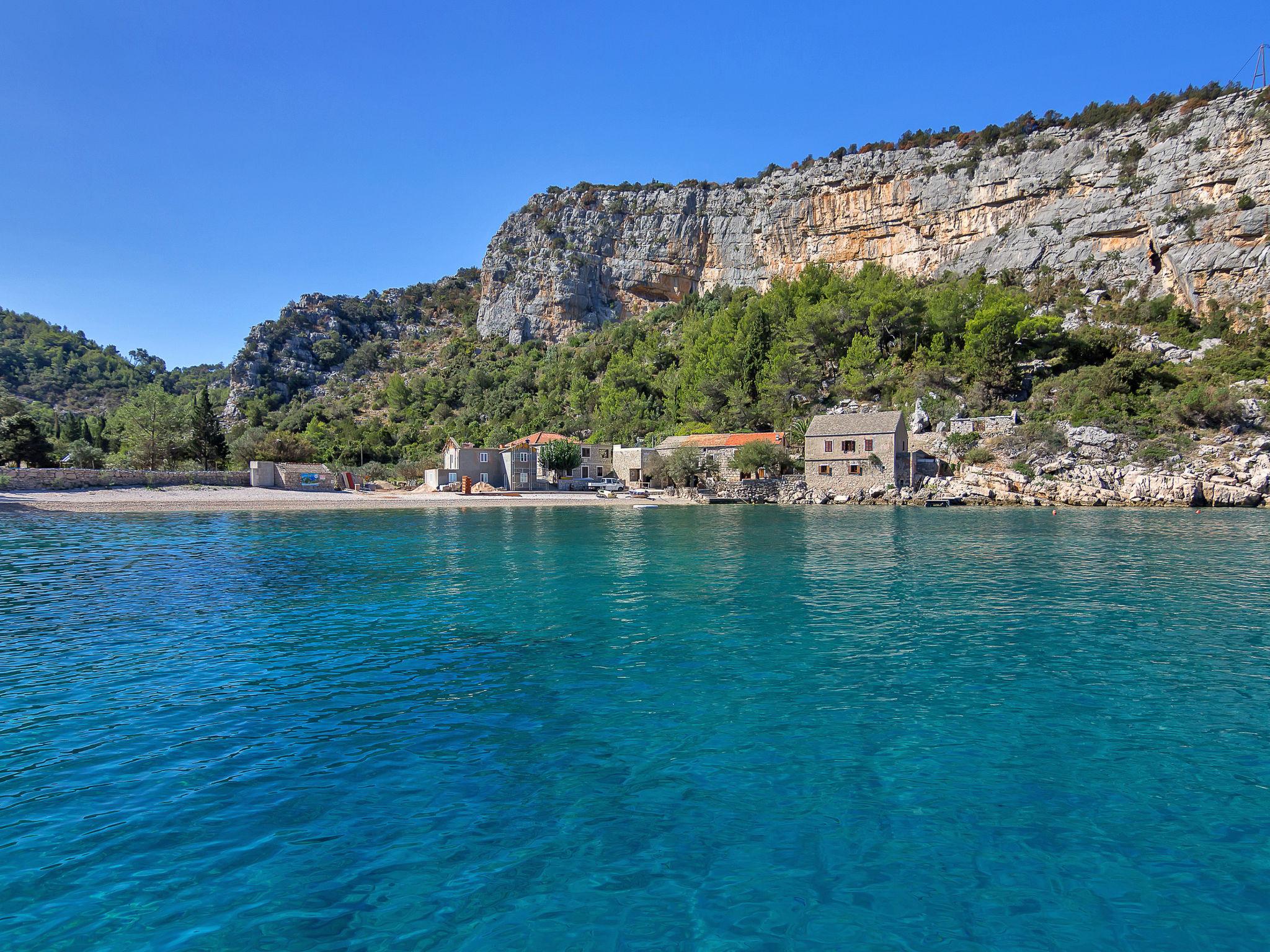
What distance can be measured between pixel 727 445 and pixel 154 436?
53.6 meters

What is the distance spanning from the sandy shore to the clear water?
30.2 meters

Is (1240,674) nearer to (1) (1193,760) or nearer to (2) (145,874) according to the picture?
(1) (1193,760)

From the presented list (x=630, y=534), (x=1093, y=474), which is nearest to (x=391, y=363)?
(x=630, y=534)

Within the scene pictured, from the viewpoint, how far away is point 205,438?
60281mm

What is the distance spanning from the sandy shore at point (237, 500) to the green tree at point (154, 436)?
37.5ft

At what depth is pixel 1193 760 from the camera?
6957 millimetres

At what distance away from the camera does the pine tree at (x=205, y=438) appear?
60.1 metres

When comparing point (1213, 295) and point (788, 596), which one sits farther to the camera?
point (1213, 295)

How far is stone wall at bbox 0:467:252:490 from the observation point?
43.3m

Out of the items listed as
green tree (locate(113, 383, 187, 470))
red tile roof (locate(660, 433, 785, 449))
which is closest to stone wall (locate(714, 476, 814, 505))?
red tile roof (locate(660, 433, 785, 449))

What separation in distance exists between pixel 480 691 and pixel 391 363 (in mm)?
110052

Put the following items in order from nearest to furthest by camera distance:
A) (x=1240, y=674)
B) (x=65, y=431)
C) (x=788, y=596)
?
(x=1240, y=674)
(x=788, y=596)
(x=65, y=431)

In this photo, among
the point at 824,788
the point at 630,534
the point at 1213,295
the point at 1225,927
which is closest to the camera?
the point at 1225,927

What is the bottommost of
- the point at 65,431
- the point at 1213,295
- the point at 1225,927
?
the point at 1225,927
